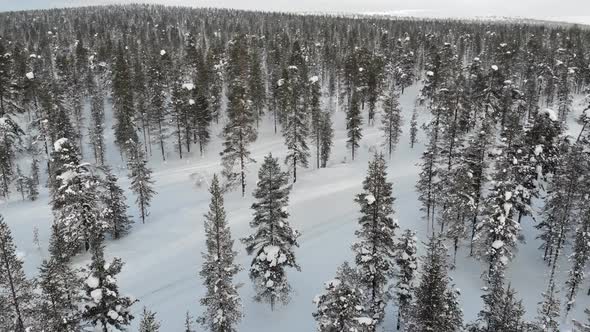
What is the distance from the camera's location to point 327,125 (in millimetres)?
64812

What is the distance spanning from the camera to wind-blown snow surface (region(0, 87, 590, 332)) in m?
37.6

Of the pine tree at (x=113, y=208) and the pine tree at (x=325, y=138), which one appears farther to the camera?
the pine tree at (x=325, y=138)

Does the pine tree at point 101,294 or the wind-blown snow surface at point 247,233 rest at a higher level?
the pine tree at point 101,294

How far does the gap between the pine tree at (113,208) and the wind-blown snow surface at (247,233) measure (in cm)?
147

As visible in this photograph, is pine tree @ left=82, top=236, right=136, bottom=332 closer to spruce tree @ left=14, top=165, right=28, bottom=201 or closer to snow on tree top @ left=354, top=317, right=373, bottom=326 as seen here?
snow on tree top @ left=354, top=317, right=373, bottom=326

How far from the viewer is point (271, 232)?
33781mm

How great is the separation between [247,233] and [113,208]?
13878mm

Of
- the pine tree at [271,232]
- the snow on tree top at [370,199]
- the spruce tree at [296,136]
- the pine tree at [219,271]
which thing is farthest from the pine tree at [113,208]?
the snow on tree top at [370,199]

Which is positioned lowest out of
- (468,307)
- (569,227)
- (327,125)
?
(468,307)

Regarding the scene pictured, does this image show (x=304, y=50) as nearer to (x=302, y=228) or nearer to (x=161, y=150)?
(x=161, y=150)

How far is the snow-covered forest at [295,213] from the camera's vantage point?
1098 inches

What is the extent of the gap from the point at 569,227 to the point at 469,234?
29.7 ft

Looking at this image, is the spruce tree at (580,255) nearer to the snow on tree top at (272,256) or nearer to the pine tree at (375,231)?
the pine tree at (375,231)

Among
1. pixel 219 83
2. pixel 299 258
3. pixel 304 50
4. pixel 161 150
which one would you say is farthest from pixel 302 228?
pixel 304 50
